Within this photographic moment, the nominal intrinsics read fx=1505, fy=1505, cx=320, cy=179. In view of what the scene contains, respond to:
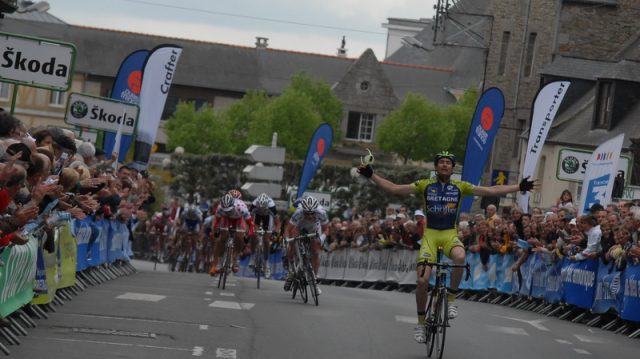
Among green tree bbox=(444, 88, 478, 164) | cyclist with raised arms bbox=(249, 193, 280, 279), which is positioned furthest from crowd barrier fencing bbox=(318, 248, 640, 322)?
green tree bbox=(444, 88, 478, 164)

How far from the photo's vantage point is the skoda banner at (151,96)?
30203 millimetres

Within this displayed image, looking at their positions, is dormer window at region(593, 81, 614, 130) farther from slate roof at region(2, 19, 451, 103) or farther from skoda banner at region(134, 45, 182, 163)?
slate roof at region(2, 19, 451, 103)

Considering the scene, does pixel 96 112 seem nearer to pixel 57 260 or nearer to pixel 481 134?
pixel 481 134

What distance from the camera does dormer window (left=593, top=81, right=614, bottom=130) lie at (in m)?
51.8

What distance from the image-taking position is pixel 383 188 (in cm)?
1606

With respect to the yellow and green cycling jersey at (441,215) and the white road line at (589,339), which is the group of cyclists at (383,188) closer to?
the yellow and green cycling jersey at (441,215)

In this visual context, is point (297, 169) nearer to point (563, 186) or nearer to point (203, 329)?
point (563, 186)

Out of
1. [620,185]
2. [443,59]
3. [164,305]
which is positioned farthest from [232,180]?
[164,305]

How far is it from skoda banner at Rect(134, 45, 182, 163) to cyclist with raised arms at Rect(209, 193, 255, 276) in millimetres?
4864

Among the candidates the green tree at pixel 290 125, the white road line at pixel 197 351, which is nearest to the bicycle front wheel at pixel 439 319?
the white road line at pixel 197 351

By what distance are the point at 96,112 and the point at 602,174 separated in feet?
30.3

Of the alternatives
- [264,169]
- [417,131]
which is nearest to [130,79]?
[264,169]

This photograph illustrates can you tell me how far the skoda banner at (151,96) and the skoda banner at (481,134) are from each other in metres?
6.34

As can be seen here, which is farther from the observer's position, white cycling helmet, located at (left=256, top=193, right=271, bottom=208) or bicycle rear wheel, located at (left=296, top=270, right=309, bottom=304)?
white cycling helmet, located at (left=256, top=193, right=271, bottom=208)
